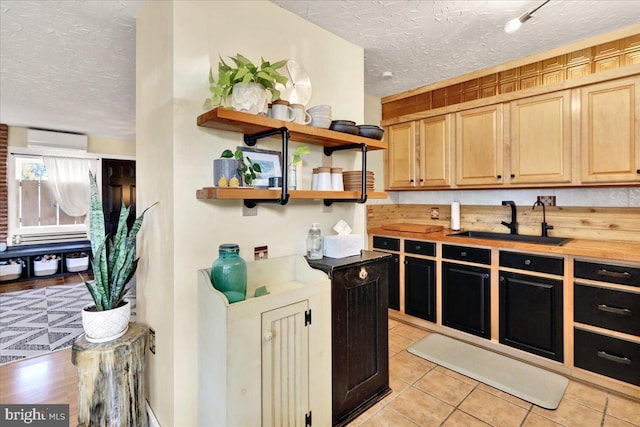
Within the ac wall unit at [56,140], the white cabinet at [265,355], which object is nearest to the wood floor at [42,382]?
the white cabinet at [265,355]

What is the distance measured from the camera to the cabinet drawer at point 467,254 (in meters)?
2.61

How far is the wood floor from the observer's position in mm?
2068

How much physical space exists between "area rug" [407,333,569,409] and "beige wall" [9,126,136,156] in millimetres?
6243

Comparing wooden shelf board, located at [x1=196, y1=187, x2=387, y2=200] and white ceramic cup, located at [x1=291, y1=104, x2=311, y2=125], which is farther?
white ceramic cup, located at [x1=291, y1=104, x2=311, y2=125]

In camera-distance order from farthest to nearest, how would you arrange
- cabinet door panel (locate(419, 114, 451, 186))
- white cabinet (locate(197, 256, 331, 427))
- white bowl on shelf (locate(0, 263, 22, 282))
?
1. white bowl on shelf (locate(0, 263, 22, 282))
2. cabinet door panel (locate(419, 114, 451, 186))
3. white cabinet (locate(197, 256, 331, 427))

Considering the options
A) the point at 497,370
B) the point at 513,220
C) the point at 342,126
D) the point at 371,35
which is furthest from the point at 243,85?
the point at 513,220

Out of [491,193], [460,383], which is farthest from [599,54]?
[460,383]

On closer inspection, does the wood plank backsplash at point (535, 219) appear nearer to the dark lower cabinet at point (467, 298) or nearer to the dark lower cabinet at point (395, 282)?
the dark lower cabinet at point (395, 282)

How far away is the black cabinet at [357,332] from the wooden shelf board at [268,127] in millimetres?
728

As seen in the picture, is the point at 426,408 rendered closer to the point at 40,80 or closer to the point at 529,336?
the point at 529,336

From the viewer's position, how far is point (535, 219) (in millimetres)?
2910

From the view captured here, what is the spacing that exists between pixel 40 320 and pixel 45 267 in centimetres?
228

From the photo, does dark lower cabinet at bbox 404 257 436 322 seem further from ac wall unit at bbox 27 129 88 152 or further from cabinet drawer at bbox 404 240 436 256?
ac wall unit at bbox 27 129 88 152

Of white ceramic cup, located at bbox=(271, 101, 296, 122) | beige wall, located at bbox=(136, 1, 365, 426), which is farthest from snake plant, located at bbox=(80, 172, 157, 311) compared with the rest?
white ceramic cup, located at bbox=(271, 101, 296, 122)
